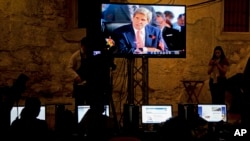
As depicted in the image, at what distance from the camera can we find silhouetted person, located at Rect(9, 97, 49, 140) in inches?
248

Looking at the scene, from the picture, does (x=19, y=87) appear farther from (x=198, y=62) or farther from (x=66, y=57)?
(x=198, y=62)

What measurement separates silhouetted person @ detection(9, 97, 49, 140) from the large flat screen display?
4.92 metres

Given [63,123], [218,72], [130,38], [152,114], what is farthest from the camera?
[218,72]

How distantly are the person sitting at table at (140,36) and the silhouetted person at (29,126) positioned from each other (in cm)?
502

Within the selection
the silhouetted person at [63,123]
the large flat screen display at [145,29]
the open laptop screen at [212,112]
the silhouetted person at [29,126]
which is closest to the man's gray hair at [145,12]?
the large flat screen display at [145,29]

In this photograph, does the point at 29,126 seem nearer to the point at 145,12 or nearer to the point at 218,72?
the point at 145,12

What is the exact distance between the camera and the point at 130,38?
11.7m

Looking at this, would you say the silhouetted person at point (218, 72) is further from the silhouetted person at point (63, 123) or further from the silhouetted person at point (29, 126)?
the silhouetted person at point (29, 126)

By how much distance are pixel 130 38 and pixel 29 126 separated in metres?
5.43

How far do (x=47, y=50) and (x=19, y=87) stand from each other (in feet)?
29.9

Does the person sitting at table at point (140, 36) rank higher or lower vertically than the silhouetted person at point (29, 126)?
higher

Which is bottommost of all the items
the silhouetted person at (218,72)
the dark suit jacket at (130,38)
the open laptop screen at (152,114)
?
the open laptop screen at (152,114)

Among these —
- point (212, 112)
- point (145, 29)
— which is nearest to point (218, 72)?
point (145, 29)

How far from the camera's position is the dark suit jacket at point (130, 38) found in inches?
457
